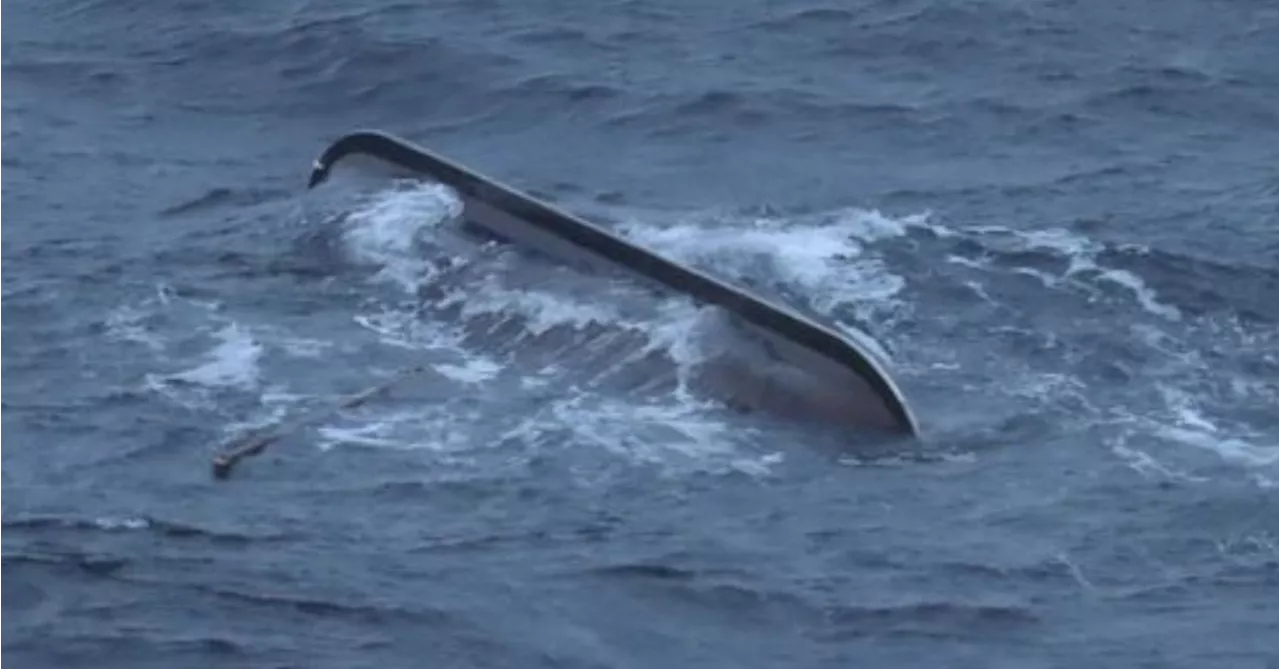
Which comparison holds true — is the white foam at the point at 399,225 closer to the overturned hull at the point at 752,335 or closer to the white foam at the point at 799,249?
the overturned hull at the point at 752,335

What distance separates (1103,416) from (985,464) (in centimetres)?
246

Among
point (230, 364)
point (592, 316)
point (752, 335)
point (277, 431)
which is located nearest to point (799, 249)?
point (592, 316)

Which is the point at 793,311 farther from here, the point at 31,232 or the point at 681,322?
the point at 31,232

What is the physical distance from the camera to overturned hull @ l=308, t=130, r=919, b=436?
161ft

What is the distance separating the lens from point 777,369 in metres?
50.1

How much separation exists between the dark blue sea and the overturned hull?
486 millimetres

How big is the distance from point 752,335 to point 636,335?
192 centimetres

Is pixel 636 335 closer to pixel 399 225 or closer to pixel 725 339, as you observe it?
pixel 725 339

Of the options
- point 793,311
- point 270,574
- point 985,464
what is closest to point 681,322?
point 793,311

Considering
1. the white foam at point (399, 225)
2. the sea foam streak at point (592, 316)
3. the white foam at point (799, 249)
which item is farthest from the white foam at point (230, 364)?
the white foam at point (799, 249)

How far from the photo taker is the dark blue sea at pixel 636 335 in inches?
1710

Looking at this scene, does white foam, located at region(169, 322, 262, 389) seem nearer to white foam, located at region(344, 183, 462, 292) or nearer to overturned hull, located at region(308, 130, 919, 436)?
white foam, located at region(344, 183, 462, 292)

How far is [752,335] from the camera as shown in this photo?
51.1 m

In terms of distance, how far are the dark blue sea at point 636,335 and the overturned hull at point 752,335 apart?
1.60 feet
